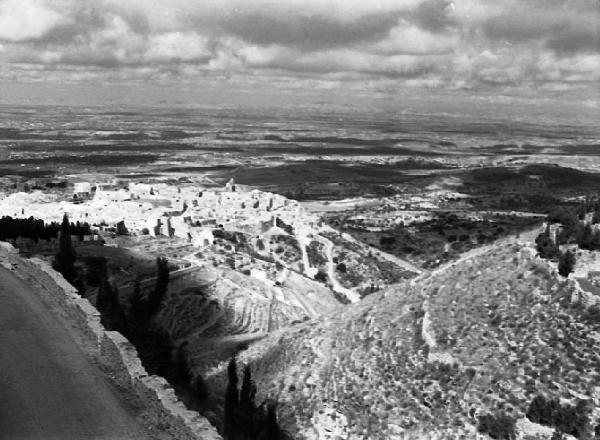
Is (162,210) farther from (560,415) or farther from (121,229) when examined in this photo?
(560,415)

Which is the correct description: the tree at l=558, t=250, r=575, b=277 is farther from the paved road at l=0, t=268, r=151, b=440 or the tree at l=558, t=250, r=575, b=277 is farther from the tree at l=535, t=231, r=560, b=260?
the paved road at l=0, t=268, r=151, b=440

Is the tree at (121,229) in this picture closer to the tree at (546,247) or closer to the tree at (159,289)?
the tree at (159,289)

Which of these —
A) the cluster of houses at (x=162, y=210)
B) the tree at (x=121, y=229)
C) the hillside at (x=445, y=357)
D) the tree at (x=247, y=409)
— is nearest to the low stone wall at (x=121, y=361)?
the tree at (x=247, y=409)

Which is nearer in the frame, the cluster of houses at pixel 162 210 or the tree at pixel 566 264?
the tree at pixel 566 264

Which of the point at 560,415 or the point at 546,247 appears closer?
the point at 560,415

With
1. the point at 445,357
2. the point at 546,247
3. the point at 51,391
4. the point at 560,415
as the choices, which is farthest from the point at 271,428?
the point at 546,247
